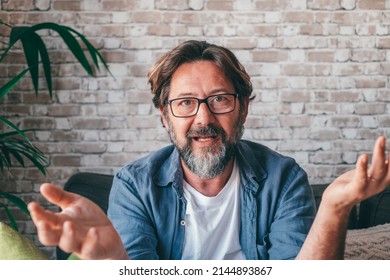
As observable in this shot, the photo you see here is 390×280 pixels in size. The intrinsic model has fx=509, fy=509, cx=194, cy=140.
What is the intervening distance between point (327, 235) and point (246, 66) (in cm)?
132

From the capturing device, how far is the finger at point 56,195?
0.81 meters

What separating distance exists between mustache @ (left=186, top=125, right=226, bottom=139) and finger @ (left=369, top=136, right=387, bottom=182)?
62 centimetres

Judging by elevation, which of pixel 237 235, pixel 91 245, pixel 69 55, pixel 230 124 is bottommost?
pixel 237 235

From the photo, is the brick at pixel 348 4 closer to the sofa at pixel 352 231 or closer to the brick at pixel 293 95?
the brick at pixel 293 95

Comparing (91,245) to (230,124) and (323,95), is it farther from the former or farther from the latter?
(323,95)

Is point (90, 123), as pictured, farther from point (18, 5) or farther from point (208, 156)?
point (208, 156)

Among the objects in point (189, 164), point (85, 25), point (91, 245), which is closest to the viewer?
point (91, 245)

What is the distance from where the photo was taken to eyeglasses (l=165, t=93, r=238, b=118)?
1402mm

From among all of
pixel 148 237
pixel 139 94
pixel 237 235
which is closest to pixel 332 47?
pixel 139 94

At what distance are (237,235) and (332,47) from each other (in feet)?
3.91

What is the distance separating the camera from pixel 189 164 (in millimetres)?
1435

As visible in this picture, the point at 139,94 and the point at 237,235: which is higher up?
the point at 139,94

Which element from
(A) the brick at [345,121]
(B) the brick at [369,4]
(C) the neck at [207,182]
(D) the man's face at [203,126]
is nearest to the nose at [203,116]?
(D) the man's face at [203,126]

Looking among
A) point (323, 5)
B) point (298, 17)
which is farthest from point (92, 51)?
point (323, 5)
